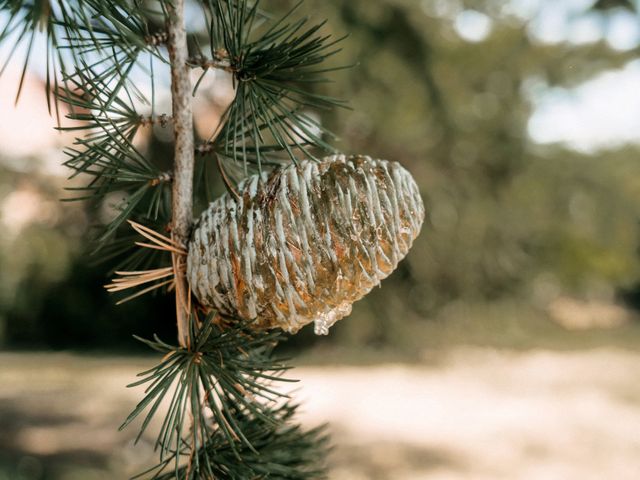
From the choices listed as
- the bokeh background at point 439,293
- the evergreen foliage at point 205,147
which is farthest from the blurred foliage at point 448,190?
the evergreen foliage at point 205,147

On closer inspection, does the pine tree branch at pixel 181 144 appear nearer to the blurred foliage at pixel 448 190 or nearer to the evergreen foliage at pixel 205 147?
the evergreen foliage at pixel 205 147

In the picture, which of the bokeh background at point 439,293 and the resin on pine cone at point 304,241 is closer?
the resin on pine cone at point 304,241

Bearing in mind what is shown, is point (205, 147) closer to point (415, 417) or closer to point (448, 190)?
point (448, 190)

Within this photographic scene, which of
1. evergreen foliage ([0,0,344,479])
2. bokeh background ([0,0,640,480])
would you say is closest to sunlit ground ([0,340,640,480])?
bokeh background ([0,0,640,480])

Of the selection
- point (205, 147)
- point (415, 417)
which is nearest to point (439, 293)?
point (415, 417)

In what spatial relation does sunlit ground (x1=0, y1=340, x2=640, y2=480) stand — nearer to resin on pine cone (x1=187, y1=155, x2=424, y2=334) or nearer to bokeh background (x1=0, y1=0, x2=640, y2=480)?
bokeh background (x1=0, y1=0, x2=640, y2=480)

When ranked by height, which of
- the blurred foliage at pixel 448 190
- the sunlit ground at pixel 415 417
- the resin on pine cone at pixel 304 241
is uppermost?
the blurred foliage at pixel 448 190

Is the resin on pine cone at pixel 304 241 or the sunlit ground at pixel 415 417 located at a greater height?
the resin on pine cone at pixel 304 241

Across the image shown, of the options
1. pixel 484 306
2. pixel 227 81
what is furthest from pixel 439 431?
pixel 227 81
